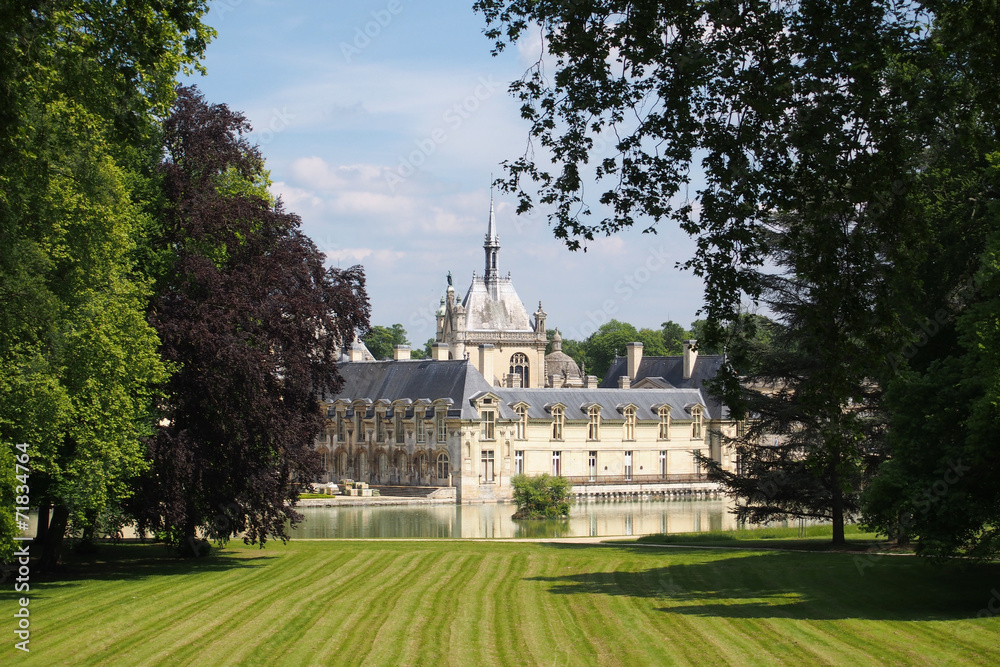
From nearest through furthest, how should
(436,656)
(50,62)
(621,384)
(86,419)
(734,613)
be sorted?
(50,62)
(436,656)
(734,613)
(86,419)
(621,384)

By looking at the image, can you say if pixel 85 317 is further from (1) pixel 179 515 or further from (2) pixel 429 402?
(2) pixel 429 402

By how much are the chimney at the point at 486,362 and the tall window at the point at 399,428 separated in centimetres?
1104

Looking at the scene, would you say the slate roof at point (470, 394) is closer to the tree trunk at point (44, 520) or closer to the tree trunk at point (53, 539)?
the tree trunk at point (44, 520)

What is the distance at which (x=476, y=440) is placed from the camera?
54.5 metres

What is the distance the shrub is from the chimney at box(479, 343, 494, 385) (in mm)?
23375

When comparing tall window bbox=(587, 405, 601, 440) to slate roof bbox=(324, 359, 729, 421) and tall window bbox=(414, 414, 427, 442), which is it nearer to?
slate roof bbox=(324, 359, 729, 421)

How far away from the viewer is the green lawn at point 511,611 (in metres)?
12.0

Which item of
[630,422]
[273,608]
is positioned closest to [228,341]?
[273,608]

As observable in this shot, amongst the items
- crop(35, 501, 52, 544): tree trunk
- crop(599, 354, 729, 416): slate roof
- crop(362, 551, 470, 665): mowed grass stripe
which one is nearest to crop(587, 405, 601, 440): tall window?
crop(599, 354, 729, 416): slate roof

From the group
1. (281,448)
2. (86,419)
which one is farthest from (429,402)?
(86,419)

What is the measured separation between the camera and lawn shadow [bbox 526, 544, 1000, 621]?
14.6 metres

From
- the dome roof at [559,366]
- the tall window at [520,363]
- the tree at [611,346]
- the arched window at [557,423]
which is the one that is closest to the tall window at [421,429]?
the arched window at [557,423]

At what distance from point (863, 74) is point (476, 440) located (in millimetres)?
46672

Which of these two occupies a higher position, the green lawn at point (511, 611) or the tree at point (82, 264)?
the tree at point (82, 264)
